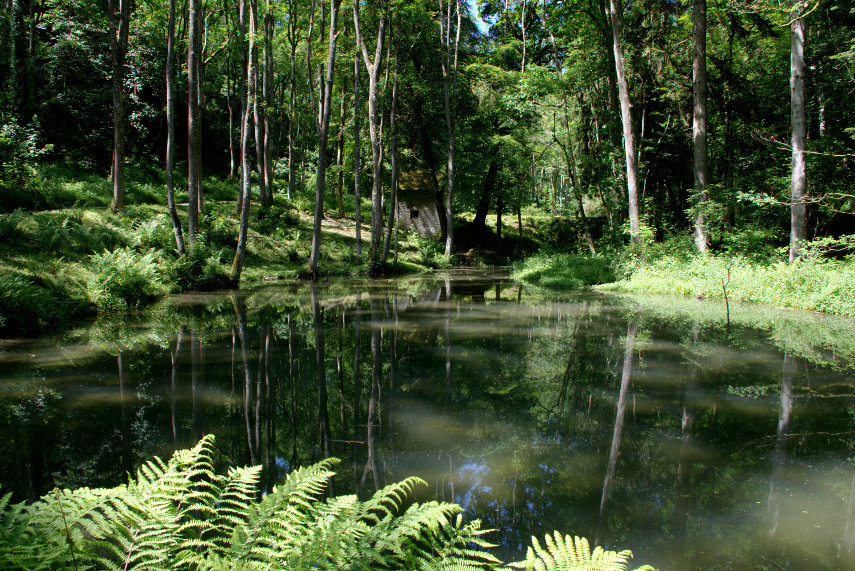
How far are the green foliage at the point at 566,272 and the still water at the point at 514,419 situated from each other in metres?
9.22

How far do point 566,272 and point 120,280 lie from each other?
15.3 meters

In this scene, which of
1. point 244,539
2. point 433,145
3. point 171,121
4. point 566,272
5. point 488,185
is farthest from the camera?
point 488,185

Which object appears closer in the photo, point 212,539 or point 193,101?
point 212,539

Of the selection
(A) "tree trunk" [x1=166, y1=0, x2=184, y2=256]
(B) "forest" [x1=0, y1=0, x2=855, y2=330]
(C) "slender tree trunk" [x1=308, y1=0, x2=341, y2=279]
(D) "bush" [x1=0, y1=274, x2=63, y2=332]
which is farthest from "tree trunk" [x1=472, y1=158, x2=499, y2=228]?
(D) "bush" [x1=0, y1=274, x2=63, y2=332]

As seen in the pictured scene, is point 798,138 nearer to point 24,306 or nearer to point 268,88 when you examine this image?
point 24,306

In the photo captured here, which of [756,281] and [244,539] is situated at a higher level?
[756,281]

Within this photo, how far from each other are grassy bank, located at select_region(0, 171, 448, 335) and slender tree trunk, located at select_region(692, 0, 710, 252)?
519 inches

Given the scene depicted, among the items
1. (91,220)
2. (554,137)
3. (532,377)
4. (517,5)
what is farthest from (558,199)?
(532,377)

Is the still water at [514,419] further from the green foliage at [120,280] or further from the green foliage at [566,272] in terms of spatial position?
the green foliage at [566,272]

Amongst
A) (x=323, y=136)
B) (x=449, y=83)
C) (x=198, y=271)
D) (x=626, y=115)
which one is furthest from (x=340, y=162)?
(x=626, y=115)

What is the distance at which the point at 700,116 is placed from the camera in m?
17.7

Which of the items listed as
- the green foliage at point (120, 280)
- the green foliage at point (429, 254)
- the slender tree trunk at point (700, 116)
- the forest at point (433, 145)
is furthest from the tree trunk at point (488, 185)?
the green foliage at point (120, 280)

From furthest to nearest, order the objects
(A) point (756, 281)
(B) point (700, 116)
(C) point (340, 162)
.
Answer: (C) point (340, 162), (B) point (700, 116), (A) point (756, 281)

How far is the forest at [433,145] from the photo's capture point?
45.5 ft
